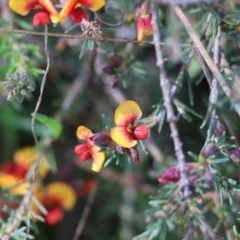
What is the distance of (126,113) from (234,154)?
21cm

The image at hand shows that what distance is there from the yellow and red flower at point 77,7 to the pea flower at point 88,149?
0.21 m

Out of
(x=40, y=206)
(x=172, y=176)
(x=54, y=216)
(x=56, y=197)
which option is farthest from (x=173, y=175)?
(x=56, y=197)

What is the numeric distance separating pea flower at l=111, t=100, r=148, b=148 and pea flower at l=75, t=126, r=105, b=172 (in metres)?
0.07

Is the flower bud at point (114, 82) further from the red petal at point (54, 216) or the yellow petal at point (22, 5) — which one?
the red petal at point (54, 216)

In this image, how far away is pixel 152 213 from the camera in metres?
0.88

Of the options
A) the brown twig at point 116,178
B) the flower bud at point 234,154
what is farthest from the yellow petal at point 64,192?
the flower bud at point 234,154

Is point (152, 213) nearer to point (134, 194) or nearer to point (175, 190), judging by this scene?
point (175, 190)

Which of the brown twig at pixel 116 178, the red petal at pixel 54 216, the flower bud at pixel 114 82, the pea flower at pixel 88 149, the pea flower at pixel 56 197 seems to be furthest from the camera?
the brown twig at pixel 116 178

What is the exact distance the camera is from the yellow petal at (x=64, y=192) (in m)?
1.44

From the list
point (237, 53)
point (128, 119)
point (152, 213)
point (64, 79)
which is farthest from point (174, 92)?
point (64, 79)

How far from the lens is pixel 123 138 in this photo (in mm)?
846

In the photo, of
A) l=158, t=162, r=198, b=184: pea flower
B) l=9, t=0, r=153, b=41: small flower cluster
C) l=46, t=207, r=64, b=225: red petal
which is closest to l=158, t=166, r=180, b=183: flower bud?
l=158, t=162, r=198, b=184: pea flower

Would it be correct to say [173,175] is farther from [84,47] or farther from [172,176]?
[84,47]

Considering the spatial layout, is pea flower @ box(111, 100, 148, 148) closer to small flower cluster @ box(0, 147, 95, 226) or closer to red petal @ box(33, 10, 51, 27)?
red petal @ box(33, 10, 51, 27)
